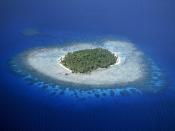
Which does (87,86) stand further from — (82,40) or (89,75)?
(82,40)

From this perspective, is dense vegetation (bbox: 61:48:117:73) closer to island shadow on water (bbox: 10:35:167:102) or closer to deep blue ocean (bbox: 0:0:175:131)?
island shadow on water (bbox: 10:35:167:102)

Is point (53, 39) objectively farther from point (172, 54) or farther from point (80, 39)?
point (172, 54)

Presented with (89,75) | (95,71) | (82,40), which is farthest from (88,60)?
(82,40)

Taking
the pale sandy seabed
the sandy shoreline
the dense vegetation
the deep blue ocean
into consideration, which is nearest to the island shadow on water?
the pale sandy seabed

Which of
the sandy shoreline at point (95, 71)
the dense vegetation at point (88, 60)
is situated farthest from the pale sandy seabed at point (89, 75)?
the dense vegetation at point (88, 60)

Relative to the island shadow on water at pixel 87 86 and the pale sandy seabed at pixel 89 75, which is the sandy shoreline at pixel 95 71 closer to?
the pale sandy seabed at pixel 89 75
